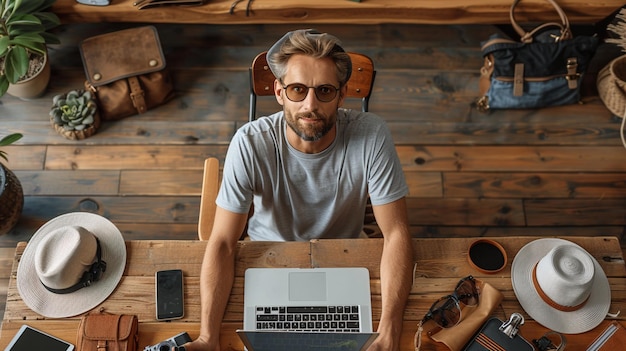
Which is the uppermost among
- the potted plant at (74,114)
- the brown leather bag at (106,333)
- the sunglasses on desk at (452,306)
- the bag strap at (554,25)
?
the bag strap at (554,25)

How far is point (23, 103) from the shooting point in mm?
2977

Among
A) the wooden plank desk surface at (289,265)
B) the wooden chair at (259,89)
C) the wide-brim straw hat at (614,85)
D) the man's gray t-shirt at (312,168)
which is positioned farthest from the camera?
the wide-brim straw hat at (614,85)

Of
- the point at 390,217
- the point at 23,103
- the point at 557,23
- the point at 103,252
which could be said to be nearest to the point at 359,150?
the point at 390,217

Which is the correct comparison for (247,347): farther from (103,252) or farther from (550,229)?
(550,229)

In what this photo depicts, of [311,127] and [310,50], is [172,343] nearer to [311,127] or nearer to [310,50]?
[311,127]

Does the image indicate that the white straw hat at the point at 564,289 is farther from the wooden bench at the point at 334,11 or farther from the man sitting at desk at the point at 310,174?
the wooden bench at the point at 334,11

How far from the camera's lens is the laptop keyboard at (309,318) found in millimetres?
1624

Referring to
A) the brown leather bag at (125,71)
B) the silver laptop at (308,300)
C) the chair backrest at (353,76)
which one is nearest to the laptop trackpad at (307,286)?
the silver laptop at (308,300)

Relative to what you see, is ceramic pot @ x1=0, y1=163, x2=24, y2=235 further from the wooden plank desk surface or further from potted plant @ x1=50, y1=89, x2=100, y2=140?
the wooden plank desk surface

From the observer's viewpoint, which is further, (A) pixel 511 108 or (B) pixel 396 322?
(A) pixel 511 108

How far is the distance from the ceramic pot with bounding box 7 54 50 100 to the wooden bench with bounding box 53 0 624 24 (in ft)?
1.02

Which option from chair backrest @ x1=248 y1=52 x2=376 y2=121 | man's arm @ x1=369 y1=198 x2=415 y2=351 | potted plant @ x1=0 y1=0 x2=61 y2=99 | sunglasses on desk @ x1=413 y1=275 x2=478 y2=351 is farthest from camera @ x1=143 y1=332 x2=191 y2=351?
potted plant @ x1=0 y1=0 x2=61 y2=99

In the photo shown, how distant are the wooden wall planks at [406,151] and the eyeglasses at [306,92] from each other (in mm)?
1318

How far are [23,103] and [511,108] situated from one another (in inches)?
105
